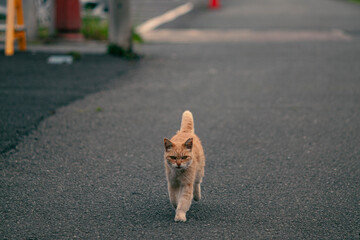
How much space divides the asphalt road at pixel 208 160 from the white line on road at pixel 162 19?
6.87 meters

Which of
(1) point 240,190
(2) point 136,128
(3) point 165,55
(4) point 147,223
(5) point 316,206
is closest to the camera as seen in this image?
(4) point 147,223

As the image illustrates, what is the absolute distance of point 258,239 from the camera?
397cm

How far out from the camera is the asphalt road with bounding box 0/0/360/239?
13.9ft

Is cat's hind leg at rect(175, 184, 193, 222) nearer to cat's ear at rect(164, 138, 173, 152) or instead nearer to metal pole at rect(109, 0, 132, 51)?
cat's ear at rect(164, 138, 173, 152)

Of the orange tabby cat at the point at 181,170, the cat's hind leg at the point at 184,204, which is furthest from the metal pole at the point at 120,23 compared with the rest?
the cat's hind leg at the point at 184,204

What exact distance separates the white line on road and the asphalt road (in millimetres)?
6867

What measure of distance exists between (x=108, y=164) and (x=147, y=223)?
1559mm

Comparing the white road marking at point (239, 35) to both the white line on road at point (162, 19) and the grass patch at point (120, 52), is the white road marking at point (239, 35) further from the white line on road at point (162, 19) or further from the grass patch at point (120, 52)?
the grass patch at point (120, 52)

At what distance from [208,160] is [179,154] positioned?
169 cm

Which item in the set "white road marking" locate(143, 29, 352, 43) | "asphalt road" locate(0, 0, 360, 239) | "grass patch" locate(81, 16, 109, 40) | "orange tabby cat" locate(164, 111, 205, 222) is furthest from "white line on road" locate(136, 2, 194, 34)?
"orange tabby cat" locate(164, 111, 205, 222)

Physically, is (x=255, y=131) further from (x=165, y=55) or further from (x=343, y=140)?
(x=165, y=55)

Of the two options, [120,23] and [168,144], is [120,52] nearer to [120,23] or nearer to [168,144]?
[120,23]

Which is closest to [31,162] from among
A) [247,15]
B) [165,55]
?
[165,55]

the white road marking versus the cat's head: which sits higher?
the cat's head
